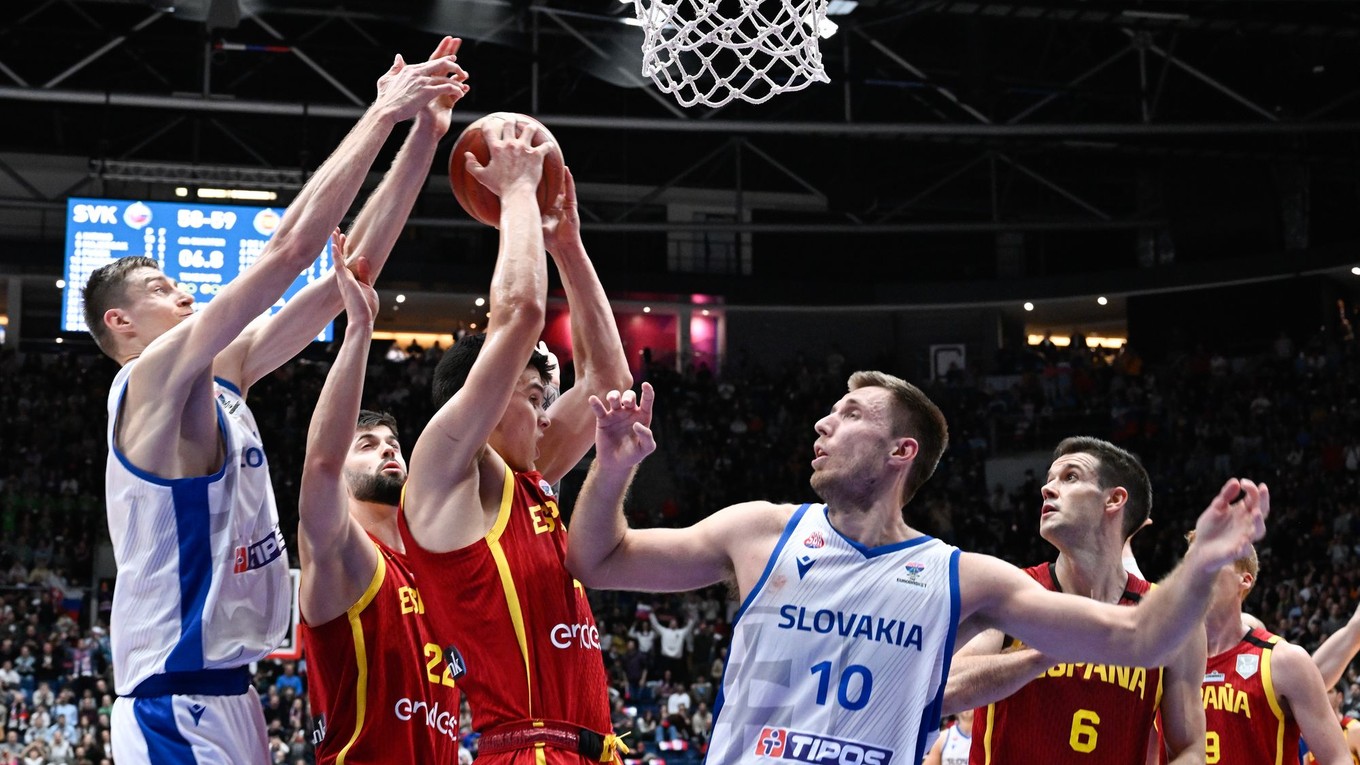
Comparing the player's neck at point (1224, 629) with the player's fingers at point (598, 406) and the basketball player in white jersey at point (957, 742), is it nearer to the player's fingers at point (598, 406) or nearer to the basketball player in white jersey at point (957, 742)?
the basketball player in white jersey at point (957, 742)

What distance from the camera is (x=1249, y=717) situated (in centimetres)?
623

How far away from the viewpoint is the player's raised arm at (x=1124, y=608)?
3.51 m

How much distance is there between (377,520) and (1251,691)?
3.85m

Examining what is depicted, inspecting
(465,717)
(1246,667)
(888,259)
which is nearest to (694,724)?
(465,717)

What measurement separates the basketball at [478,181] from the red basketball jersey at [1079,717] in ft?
7.21

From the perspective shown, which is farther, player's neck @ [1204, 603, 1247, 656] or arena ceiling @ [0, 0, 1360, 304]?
arena ceiling @ [0, 0, 1360, 304]

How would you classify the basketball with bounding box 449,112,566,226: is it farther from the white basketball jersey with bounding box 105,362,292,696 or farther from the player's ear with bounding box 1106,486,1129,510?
the player's ear with bounding box 1106,486,1129,510

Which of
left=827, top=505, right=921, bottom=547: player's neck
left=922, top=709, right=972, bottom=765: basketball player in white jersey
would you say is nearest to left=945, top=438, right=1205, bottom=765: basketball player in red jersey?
left=827, top=505, right=921, bottom=547: player's neck

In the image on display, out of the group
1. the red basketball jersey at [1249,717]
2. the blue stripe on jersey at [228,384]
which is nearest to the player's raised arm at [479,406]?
the blue stripe on jersey at [228,384]

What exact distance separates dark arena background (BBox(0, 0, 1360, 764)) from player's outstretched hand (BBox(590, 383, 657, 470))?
1277 centimetres

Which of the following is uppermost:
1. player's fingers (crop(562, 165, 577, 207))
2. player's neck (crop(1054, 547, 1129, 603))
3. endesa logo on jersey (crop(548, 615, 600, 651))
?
player's fingers (crop(562, 165, 577, 207))

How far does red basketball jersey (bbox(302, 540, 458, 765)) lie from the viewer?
14.5ft

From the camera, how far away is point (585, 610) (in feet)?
13.8

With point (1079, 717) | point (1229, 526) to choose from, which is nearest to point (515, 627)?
point (1229, 526)
